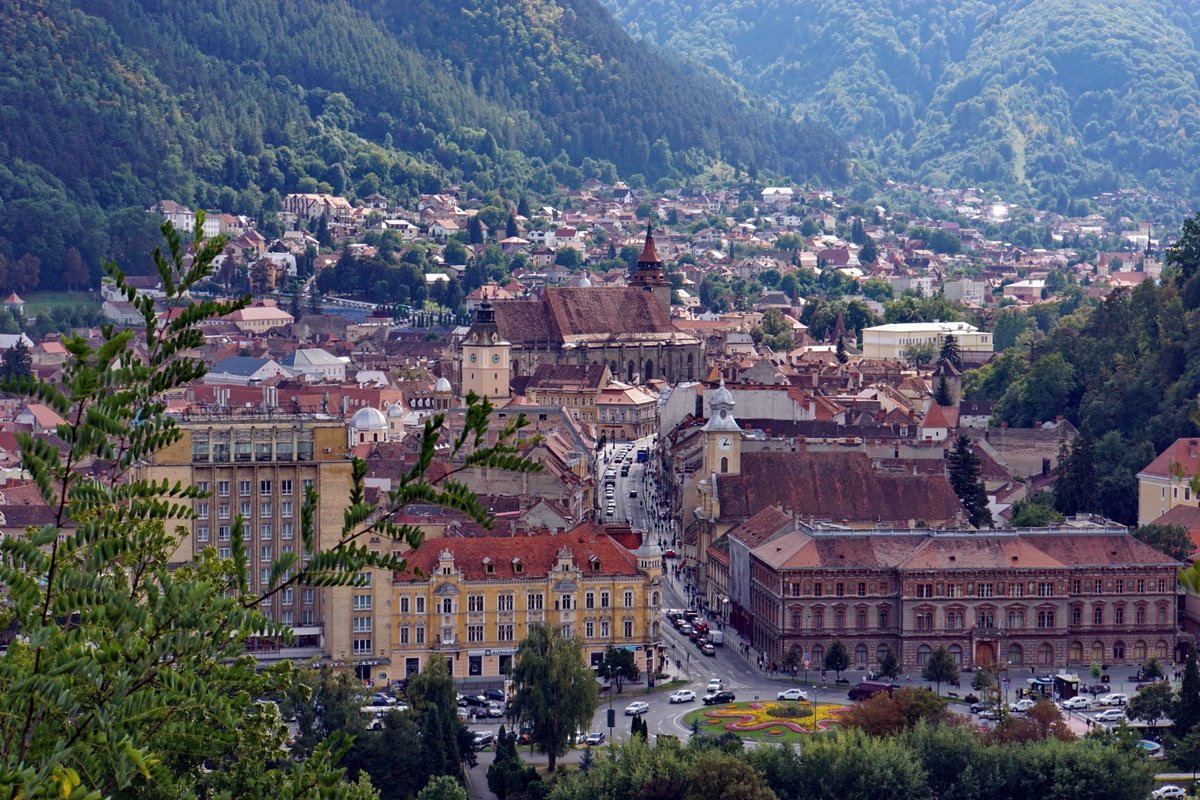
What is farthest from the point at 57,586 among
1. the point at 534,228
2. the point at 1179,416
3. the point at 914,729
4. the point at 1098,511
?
the point at 534,228

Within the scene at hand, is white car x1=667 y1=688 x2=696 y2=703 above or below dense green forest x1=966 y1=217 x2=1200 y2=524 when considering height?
below

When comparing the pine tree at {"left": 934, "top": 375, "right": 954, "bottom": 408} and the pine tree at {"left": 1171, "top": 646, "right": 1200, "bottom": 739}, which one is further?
the pine tree at {"left": 934, "top": 375, "right": 954, "bottom": 408}

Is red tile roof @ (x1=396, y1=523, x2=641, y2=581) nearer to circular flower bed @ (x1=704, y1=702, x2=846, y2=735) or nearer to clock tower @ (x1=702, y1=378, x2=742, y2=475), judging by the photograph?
circular flower bed @ (x1=704, y1=702, x2=846, y2=735)

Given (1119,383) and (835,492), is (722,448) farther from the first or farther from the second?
(1119,383)

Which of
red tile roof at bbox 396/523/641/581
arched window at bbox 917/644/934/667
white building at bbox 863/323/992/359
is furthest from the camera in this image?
white building at bbox 863/323/992/359

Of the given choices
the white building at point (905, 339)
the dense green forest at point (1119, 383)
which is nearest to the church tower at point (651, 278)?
the white building at point (905, 339)

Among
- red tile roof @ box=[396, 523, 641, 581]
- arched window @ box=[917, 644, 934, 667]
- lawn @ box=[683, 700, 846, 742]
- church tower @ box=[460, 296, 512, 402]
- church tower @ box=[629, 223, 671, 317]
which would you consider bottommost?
lawn @ box=[683, 700, 846, 742]

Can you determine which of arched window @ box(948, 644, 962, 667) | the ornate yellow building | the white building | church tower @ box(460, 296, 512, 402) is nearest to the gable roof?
arched window @ box(948, 644, 962, 667)
